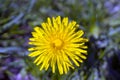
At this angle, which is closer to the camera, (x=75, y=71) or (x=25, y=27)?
(x=75, y=71)

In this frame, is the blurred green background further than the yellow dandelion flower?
Yes

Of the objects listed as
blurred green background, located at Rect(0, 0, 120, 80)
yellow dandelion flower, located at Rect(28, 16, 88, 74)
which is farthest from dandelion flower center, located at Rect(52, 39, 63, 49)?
blurred green background, located at Rect(0, 0, 120, 80)

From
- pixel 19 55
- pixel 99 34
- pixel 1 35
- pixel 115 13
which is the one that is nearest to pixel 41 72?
pixel 19 55

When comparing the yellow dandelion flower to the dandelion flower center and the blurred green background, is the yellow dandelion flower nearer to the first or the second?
the dandelion flower center

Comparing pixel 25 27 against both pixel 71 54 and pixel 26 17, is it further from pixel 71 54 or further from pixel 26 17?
pixel 71 54

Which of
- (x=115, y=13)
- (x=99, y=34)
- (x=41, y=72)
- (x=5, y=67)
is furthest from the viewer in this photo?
(x=115, y=13)

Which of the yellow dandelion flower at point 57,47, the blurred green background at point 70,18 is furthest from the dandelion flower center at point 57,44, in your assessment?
the blurred green background at point 70,18

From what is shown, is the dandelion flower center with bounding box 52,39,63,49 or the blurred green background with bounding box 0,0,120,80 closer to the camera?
the dandelion flower center with bounding box 52,39,63,49

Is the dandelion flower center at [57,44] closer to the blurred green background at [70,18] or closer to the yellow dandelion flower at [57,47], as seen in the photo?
the yellow dandelion flower at [57,47]
